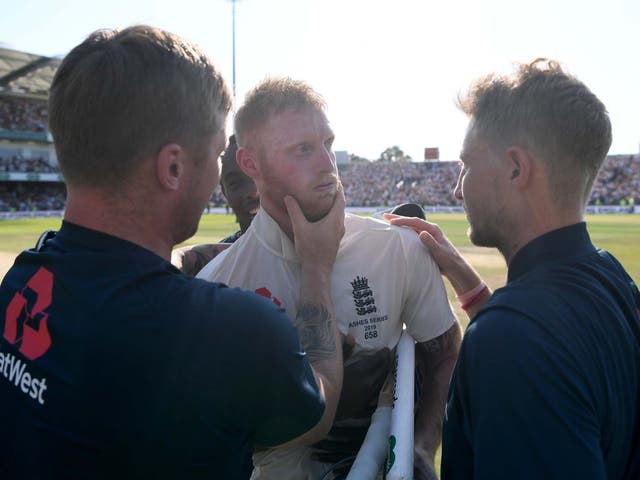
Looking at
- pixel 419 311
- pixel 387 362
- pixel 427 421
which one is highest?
pixel 419 311

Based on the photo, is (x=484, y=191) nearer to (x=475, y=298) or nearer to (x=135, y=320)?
(x=475, y=298)

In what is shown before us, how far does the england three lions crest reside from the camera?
9.07 ft

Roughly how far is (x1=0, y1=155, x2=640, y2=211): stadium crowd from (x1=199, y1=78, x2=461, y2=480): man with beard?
1928 inches

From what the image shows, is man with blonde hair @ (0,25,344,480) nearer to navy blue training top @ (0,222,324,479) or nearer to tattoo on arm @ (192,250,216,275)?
navy blue training top @ (0,222,324,479)

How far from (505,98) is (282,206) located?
1.37m

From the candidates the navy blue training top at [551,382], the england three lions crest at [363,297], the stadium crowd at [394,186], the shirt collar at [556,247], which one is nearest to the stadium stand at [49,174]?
the stadium crowd at [394,186]

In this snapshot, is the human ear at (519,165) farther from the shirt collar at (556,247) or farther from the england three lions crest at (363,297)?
the england three lions crest at (363,297)

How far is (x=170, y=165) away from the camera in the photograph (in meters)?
1.65

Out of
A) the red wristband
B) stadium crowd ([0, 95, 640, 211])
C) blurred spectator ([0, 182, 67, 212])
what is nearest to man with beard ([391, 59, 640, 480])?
the red wristband

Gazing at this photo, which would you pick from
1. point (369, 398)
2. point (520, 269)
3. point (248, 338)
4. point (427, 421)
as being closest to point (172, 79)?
point (248, 338)

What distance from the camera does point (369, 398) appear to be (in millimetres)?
2584

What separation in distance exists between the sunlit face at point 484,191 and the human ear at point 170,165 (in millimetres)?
1089

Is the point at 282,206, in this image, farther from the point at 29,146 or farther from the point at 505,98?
the point at 29,146

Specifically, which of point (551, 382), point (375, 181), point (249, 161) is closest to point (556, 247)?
point (551, 382)
